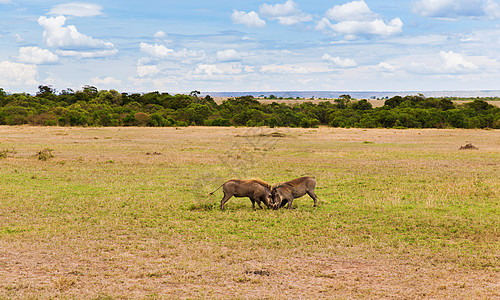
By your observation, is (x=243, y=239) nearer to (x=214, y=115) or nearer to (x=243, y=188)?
(x=243, y=188)

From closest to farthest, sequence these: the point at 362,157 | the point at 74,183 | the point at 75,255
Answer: the point at 75,255 → the point at 74,183 → the point at 362,157

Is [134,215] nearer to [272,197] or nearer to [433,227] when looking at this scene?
[272,197]

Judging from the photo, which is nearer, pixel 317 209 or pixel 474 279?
pixel 474 279

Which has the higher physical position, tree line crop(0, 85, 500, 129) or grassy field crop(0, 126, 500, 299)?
tree line crop(0, 85, 500, 129)

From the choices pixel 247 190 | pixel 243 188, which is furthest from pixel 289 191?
pixel 243 188

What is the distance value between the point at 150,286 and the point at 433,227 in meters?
6.83

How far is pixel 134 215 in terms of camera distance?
1164 centimetres

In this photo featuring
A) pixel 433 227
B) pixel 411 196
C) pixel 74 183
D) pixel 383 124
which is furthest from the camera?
pixel 383 124

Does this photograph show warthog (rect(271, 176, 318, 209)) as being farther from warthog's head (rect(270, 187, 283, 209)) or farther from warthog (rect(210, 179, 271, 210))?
warthog (rect(210, 179, 271, 210))

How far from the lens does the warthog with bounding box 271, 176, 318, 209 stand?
12203mm

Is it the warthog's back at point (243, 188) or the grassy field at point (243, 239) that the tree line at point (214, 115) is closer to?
the grassy field at point (243, 239)

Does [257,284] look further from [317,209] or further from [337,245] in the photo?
[317,209]

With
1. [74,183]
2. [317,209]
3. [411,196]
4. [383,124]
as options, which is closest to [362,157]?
[411,196]

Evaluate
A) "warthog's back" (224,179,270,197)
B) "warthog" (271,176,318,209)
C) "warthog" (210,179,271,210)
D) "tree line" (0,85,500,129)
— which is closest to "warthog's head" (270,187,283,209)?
"warthog" (271,176,318,209)
